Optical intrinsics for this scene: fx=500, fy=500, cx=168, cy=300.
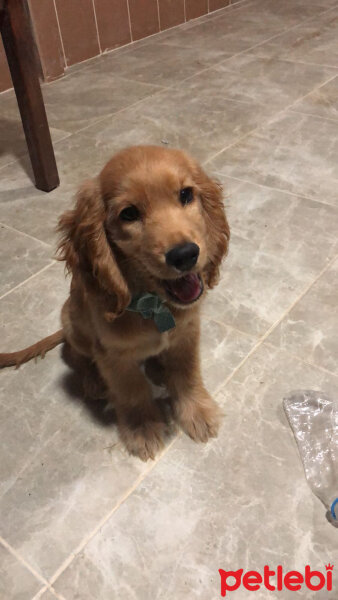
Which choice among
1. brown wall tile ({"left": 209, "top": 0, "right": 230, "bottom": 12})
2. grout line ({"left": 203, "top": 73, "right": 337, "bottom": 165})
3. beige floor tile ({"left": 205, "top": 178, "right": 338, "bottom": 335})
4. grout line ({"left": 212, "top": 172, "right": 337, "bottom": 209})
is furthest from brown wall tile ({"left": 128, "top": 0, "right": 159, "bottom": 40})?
beige floor tile ({"left": 205, "top": 178, "right": 338, "bottom": 335})

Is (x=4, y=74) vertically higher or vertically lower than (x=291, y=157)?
higher

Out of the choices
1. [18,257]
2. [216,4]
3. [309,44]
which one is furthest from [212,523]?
[216,4]

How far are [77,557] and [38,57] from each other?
372 centimetres

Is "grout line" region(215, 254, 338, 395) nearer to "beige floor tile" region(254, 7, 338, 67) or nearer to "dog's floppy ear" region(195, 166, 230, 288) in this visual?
"dog's floppy ear" region(195, 166, 230, 288)

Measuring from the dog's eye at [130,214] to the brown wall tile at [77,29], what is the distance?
11.3ft

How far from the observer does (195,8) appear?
5.16 meters

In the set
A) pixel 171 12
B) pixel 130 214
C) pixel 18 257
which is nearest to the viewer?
pixel 130 214

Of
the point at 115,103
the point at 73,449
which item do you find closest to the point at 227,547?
the point at 73,449

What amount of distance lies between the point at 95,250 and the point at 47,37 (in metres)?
3.36

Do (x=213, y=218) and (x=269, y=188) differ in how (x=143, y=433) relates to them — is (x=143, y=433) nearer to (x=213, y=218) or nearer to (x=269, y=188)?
(x=213, y=218)

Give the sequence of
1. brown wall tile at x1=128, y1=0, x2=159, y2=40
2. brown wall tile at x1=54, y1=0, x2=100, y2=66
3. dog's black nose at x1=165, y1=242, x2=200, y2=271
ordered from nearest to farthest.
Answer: dog's black nose at x1=165, y1=242, x2=200, y2=271
brown wall tile at x1=54, y1=0, x2=100, y2=66
brown wall tile at x1=128, y1=0, x2=159, y2=40

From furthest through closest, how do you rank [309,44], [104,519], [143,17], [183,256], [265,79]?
[143,17]
[309,44]
[265,79]
[104,519]
[183,256]

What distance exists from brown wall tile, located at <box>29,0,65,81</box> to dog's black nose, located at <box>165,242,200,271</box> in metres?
3.41

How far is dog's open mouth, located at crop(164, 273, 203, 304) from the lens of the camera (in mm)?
1186
